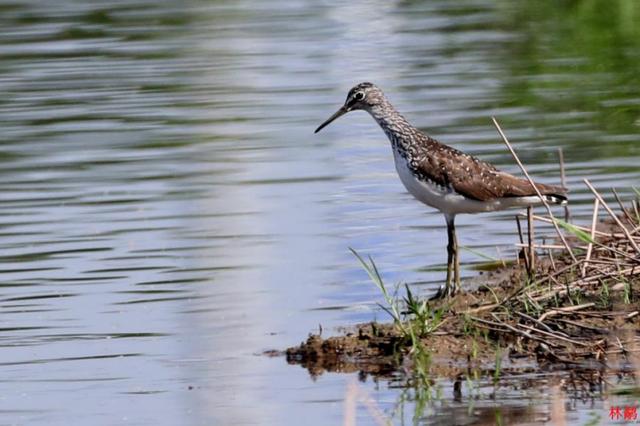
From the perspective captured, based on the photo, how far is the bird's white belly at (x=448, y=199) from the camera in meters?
10.6

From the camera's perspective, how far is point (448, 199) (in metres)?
10.6

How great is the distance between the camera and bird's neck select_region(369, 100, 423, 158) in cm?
1092

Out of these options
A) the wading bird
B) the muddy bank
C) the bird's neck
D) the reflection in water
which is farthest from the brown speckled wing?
the muddy bank

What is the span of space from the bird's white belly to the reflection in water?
64 centimetres

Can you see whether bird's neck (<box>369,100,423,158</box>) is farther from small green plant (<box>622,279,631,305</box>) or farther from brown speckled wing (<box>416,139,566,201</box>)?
small green plant (<box>622,279,631,305</box>)

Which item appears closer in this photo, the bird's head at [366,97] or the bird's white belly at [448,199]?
the bird's white belly at [448,199]

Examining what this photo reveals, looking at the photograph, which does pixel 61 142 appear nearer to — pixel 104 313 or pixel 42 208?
pixel 42 208

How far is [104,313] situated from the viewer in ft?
35.0

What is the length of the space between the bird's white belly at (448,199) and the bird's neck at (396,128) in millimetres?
194

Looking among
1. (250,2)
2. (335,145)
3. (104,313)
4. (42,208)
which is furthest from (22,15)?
(104,313)

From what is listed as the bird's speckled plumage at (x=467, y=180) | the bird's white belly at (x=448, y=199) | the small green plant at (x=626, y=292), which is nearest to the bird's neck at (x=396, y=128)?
the bird's speckled plumage at (x=467, y=180)

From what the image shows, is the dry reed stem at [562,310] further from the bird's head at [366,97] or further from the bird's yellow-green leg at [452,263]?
the bird's head at [366,97]

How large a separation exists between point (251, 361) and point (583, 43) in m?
12.8

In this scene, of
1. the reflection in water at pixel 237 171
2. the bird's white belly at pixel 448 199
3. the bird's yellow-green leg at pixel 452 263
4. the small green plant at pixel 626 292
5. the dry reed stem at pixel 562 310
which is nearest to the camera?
the dry reed stem at pixel 562 310
